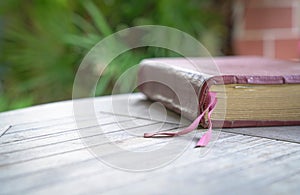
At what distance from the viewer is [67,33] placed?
5.01ft

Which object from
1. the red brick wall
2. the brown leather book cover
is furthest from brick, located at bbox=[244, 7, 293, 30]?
the brown leather book cover

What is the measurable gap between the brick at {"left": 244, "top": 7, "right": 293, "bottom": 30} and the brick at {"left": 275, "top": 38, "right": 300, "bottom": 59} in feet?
0.20

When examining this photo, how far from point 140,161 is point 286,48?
1335mm

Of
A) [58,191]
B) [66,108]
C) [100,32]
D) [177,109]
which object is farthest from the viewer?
[100,32]

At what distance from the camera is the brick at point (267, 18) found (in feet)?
5.39

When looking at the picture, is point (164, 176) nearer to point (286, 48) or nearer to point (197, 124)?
point (197, 124)

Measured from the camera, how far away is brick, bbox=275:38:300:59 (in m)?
1.66

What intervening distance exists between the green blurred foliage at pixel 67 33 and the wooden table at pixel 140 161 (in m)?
0.79

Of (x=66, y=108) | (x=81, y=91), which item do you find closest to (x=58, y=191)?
(x=66, y=108)

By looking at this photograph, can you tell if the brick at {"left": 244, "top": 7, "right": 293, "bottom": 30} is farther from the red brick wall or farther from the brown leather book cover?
the brown leather book cover

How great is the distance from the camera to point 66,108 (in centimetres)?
91

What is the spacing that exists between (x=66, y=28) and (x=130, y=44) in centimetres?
23

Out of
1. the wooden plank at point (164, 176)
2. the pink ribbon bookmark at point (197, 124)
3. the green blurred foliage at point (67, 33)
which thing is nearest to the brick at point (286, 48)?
the green blurred foliage at point (67, 33)

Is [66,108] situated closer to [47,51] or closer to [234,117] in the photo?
[234,117]
